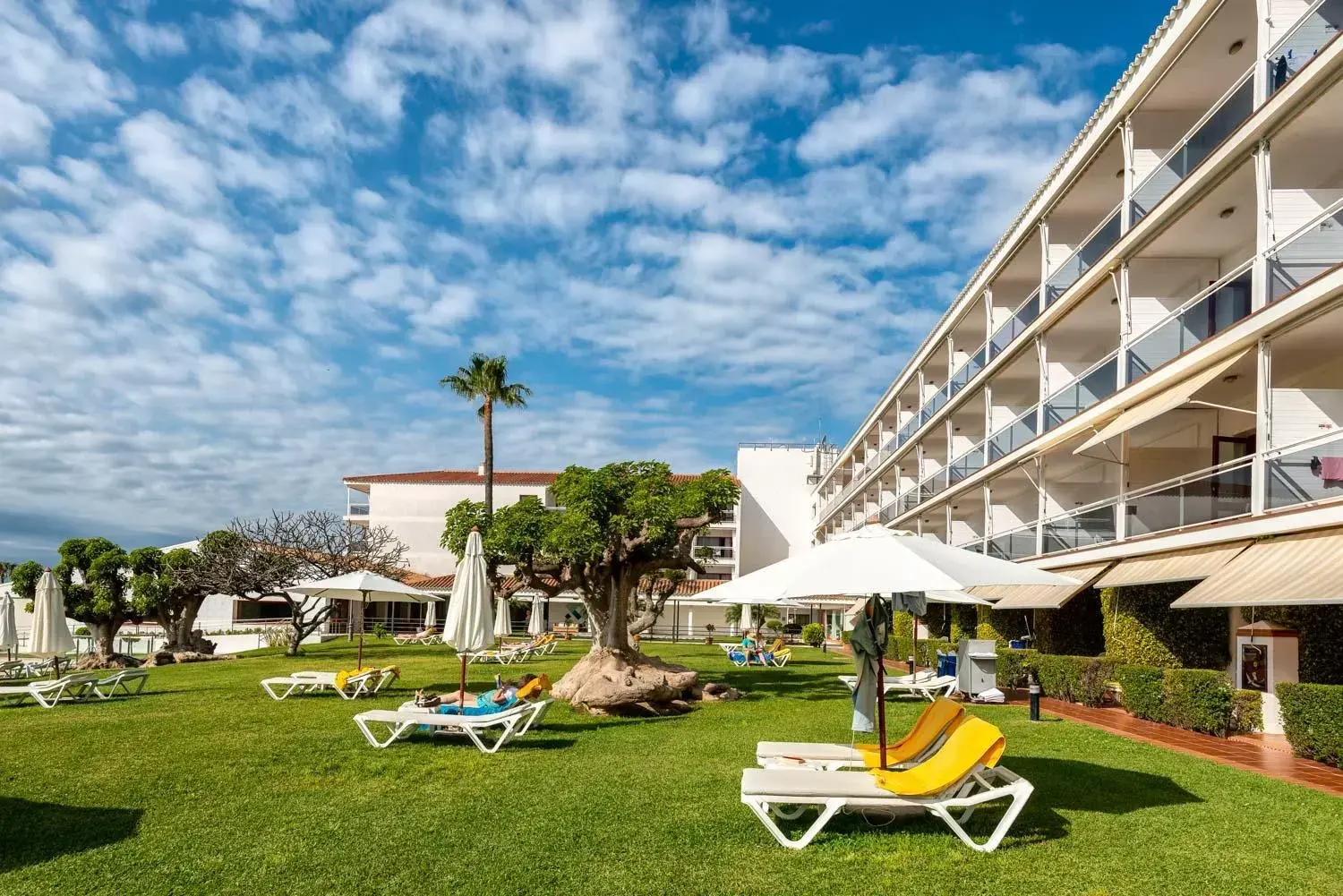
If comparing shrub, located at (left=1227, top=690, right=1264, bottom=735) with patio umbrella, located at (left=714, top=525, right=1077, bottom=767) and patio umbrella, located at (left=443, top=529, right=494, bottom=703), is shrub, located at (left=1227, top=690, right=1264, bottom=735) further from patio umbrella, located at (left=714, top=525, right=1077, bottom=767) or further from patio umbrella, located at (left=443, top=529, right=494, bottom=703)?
patio umbrella, located at (left=443, top=529, right=494, bottom=703)

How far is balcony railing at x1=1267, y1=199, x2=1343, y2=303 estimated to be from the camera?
41.4ft

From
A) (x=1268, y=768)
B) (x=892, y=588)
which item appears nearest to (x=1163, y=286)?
(x=1268, y=768)

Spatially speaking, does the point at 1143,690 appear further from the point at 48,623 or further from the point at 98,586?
the point at 98,586

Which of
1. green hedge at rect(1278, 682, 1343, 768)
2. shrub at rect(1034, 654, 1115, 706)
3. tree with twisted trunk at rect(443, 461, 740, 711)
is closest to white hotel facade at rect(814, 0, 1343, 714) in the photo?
green hedge at rect(1278, 682, 1343, 768)

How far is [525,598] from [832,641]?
59.0 feet

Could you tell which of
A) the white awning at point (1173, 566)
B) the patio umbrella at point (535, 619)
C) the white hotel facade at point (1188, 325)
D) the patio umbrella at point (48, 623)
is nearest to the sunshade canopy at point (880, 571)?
the white hotel facade at point (1188, 325)

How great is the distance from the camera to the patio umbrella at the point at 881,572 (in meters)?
7.17

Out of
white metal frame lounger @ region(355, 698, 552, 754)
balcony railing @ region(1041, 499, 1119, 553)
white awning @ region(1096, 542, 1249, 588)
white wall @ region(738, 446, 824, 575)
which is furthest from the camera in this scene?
white wall @ region(738, 446, 824, 575)

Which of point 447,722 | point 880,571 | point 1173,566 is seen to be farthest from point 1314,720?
point 447,722

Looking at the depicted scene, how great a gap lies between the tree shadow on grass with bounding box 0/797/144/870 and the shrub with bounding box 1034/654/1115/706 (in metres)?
15.2

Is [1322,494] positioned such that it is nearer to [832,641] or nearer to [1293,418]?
[1293,418]

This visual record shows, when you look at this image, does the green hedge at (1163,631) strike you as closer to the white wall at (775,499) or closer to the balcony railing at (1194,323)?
the balcony railing at (1194,323)

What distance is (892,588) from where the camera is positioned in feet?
23.3

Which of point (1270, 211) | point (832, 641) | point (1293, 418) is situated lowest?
point (832, 641)
